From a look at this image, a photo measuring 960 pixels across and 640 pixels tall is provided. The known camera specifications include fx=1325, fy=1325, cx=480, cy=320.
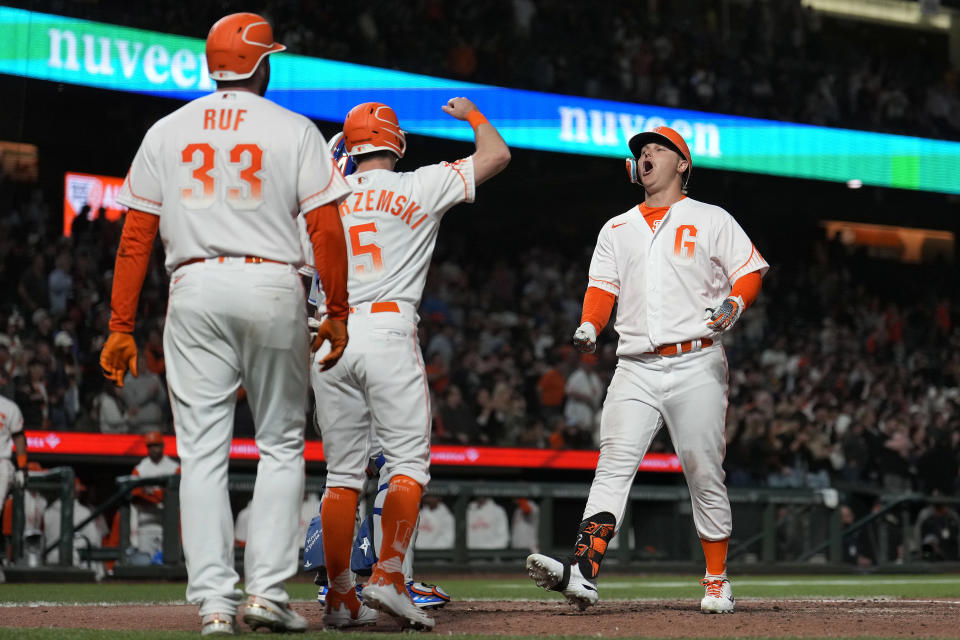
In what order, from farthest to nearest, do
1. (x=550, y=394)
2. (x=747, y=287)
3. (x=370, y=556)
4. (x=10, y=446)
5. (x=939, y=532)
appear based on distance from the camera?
1. (x=550, y=394)
2. (x=939, y=532)
3. (x=10, y=446)
4. (x=370, y=556)
5. (x=747, y=287)

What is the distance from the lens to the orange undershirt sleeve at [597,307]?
609cm

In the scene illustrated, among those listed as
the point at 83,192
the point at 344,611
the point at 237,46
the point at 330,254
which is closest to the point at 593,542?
the point at 344,611

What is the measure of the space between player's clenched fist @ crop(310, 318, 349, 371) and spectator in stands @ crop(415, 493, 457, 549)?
369 inches

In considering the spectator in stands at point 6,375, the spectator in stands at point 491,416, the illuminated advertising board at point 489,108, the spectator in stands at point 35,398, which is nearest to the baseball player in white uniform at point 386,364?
the spectator in stands at point 6,375

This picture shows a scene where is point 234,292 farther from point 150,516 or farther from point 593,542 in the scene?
point 150,516

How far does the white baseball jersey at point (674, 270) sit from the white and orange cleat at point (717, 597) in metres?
1.07

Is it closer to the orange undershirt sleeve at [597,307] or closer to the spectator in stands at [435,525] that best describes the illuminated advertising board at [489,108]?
the spectator in stands at [435,525]

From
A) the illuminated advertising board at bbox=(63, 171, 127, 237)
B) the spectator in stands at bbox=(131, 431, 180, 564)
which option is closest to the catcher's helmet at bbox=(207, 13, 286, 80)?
the spectator in stands at bbox=(131, 431, 180, 564)

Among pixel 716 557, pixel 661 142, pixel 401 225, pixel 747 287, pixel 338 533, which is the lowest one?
pixel 716 557

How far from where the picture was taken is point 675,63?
2258cm

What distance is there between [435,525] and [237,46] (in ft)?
32.2

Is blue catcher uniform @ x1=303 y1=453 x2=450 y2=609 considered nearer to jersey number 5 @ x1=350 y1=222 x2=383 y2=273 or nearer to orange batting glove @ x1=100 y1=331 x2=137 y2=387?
jersey number 5 @ x1=350 y1=222 x2=383 y2=273

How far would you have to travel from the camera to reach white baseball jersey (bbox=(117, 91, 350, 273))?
14.6 ft

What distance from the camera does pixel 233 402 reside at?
449 centimetres
